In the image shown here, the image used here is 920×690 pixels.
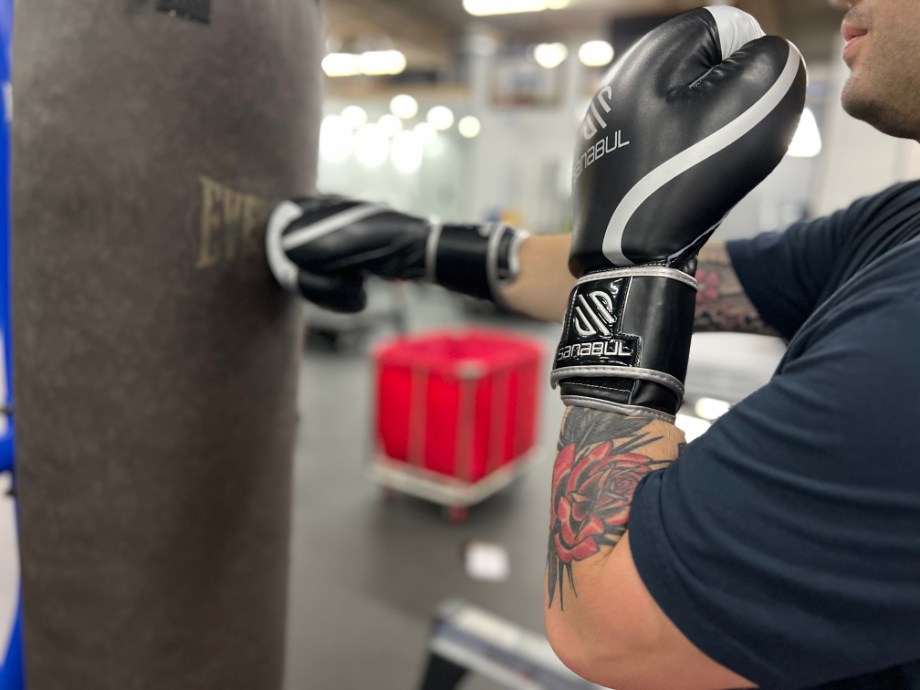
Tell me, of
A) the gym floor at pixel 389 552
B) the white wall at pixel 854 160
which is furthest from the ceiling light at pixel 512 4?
the gym floor at pixel 389 552

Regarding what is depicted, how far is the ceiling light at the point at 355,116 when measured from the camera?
9195 millimetres

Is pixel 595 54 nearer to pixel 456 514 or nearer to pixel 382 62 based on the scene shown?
pixel 382 62

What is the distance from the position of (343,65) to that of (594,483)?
400 inches

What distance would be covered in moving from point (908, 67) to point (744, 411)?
31 centimetres

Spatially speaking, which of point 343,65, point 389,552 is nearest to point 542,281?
point 389,552

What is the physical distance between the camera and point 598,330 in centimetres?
57

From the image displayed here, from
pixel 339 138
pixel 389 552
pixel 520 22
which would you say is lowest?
pixel 389 552

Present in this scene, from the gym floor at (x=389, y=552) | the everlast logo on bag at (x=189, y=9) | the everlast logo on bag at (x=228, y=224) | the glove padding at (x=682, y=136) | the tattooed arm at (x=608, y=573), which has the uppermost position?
the everlast logo on bag at (x=189, y=9)

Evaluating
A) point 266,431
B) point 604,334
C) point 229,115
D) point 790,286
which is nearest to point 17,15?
point 229,115

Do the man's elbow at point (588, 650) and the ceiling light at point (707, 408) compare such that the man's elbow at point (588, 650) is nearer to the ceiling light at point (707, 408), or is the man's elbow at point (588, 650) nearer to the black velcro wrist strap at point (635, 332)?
the black velcro wrist strap at point (635, 332)

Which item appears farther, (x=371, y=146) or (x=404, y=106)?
(x=371, y=146)

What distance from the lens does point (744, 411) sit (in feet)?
1.53

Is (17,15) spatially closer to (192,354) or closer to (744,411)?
(192,354)

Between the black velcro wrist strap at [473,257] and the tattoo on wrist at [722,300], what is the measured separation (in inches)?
9.3
